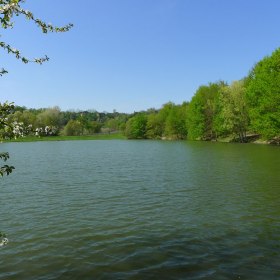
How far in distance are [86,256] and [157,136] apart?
161285 mm

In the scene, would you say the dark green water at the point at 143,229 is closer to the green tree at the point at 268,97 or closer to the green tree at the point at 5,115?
the green tree at the point at 5,115

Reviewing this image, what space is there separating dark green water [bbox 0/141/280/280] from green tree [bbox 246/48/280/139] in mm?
48186

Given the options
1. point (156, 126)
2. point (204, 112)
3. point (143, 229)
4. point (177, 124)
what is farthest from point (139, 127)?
point (143, 229)

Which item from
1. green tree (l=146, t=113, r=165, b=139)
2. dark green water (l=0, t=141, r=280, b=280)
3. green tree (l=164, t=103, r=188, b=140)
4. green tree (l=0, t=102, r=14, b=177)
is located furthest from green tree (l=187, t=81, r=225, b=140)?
green tree (l=0, t=102, r=14, b=177)

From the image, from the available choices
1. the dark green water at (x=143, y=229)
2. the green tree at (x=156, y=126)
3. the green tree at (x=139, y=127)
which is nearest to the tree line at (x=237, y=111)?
the green tree at (x=156, y=126)

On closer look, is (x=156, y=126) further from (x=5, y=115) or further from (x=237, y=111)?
(x=5, y=115)

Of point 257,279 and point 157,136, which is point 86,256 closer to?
point 257,279

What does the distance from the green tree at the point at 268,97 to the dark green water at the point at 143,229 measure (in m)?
48.2

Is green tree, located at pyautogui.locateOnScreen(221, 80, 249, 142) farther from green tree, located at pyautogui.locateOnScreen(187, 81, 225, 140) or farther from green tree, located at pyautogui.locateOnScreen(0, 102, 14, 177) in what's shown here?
green tree, located at pyautogui.locateOnScreen(0, 102, 14, 177)

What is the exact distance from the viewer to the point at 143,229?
57.4 feet

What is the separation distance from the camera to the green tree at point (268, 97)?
75.9m

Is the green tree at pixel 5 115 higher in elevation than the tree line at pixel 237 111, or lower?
lower

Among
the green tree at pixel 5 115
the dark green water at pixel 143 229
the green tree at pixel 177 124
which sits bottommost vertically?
the dark green water at pixel 143 229

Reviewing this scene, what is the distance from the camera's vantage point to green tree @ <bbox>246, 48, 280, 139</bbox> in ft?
249
